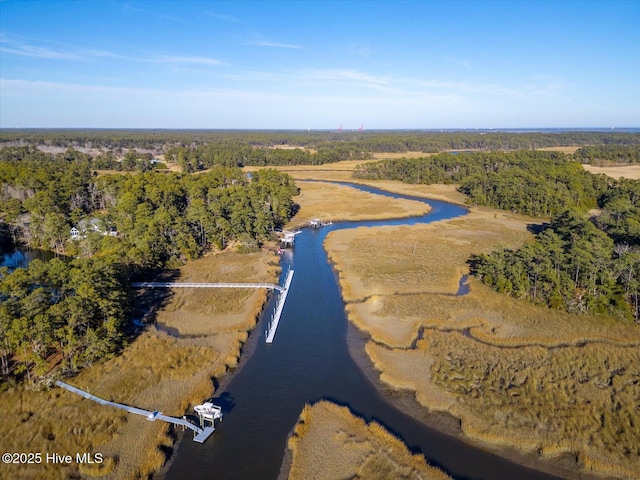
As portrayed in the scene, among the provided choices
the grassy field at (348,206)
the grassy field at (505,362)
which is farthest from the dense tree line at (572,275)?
the grassy field at (348,206)

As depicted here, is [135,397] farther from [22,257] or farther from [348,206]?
[348,206]

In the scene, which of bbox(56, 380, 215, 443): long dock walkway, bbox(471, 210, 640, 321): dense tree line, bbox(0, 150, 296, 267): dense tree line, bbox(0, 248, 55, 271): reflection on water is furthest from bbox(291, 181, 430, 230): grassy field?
bbox(56, 380, 215, 443): long dock walkway

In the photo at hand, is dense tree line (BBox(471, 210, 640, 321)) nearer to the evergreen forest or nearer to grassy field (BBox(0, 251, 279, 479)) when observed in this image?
the evergreen forest

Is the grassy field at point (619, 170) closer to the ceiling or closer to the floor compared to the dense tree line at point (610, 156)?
closer to the floor

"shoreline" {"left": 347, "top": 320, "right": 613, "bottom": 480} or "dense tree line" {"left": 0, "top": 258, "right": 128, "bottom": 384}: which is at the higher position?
"dense tree line" {"left": 0, "top": 258, "right": 128, "bottom": 384}

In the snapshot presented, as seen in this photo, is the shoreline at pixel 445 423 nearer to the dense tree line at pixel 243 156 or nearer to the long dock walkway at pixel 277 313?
the long dock walkway at pixel 277 313

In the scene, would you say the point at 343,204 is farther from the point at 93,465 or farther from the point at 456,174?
the point at 93,465

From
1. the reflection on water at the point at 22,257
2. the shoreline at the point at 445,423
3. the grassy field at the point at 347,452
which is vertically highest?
the reflection on water at the point at 22,257

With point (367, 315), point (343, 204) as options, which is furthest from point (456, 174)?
point (367, 315)
